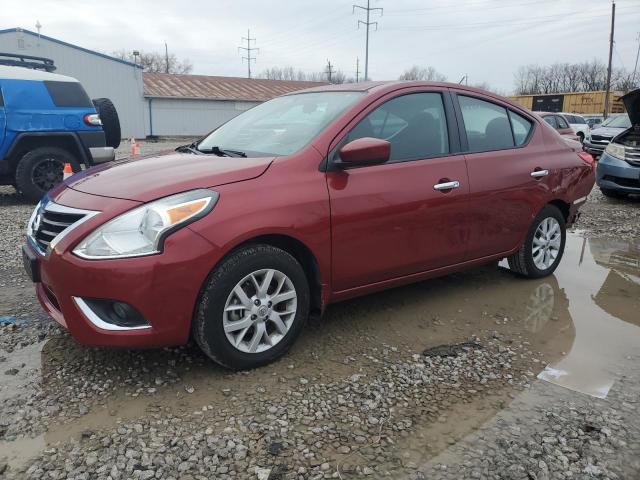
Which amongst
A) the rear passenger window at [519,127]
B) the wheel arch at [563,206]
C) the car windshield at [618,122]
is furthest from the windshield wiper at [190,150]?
the car windshield at [618,122]

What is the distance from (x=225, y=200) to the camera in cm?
279

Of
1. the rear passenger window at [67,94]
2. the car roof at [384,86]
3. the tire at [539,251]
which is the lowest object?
the tire at [539,251]

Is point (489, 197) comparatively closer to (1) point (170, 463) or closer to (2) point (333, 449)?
(2) point (333, 449)

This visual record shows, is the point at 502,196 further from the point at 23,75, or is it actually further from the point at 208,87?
the point at 208,87

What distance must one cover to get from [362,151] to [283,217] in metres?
0.63

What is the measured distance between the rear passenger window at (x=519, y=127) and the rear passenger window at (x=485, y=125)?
7 cm

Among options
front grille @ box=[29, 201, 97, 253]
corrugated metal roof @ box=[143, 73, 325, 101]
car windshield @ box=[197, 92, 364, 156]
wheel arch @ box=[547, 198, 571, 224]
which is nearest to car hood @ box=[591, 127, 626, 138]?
wheel arch @ box=[547, 198, 571, 224]

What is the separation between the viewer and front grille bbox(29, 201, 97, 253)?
2.76 metres

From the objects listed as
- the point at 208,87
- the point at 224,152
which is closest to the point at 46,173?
the point at 224,152

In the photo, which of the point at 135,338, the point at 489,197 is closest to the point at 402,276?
the point at 489,197

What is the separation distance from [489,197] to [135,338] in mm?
2766

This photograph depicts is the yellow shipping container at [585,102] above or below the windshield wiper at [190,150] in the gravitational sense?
above

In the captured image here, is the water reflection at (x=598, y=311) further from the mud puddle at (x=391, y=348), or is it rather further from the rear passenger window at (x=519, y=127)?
the rear passenger window at (x=519, y=127)

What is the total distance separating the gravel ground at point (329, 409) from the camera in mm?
2264
